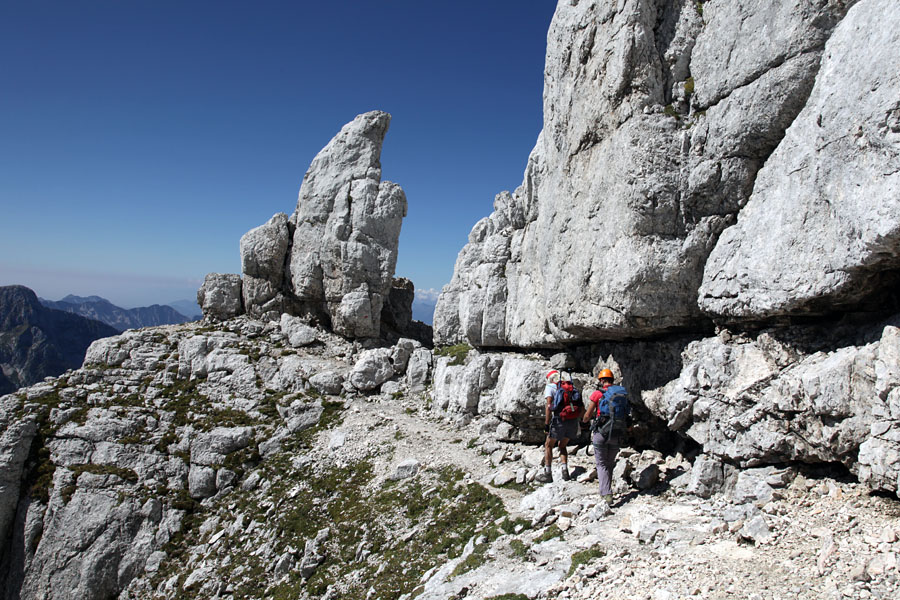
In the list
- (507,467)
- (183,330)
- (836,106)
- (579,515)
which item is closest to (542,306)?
(507,467)

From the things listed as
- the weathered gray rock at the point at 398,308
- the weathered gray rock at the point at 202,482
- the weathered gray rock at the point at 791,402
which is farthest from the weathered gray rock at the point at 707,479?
the weathered gray rock at the point at 398,308

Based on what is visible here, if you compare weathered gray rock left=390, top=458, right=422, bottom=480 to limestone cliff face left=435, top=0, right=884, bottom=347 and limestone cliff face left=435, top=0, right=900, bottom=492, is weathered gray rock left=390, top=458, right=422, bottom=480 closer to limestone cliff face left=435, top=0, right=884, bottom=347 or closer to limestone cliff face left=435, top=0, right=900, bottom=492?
limestone cliff face left=435, top=0, right=900, bottom=492

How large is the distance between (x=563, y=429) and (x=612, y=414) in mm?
3105

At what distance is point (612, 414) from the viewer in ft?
41.4

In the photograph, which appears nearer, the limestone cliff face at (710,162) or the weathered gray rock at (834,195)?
the weathered gray rock at (834,195)

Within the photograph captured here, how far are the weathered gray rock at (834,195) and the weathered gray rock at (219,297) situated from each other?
1414 inches

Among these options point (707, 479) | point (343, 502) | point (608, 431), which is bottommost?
point (343, 502)

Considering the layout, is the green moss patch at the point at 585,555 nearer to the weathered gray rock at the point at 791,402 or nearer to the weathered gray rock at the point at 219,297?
the weathered gray rock at the point at 791,402

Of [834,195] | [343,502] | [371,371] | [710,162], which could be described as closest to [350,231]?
[371,371]

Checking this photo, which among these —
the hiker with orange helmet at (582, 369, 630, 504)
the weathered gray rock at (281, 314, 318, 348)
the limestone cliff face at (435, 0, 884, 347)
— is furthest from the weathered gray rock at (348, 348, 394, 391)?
the hiker with orange helmet at (582, 369, 630, 504)

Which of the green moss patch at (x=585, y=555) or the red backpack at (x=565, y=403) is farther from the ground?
the red backpack at (x=565, y=403)

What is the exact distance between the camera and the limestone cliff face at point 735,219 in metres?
9.59

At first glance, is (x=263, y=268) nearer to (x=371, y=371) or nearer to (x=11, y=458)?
(x=371, y=371)

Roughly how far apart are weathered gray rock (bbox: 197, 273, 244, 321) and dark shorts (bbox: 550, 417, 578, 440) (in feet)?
102
